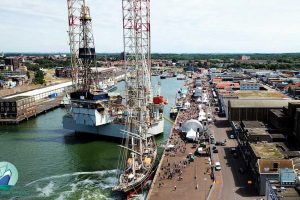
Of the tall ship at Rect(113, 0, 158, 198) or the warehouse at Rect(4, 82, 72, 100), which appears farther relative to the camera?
the warehouse at Rect(4, 82, 72, 100)

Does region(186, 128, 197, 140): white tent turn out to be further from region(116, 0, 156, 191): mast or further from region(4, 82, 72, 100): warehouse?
region(4, 82, 72, 100): warehouse

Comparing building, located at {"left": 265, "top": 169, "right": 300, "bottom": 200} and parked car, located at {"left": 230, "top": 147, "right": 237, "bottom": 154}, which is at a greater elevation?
building, located at {"left": 265, "top": 169, "right": 300, "bottom": 200}

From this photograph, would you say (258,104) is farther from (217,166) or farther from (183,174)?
(183,174)

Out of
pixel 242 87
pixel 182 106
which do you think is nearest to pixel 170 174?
pixel 182 106

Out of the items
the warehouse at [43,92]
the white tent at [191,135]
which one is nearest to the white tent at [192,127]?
the white tent at [191,135]

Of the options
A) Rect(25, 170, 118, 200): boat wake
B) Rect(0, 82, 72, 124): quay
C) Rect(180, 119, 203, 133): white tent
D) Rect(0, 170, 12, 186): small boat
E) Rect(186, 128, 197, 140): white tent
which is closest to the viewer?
Rect(0, 170, 12, 186): small boat

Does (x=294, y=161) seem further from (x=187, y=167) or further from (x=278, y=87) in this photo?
(x=278, y=87)

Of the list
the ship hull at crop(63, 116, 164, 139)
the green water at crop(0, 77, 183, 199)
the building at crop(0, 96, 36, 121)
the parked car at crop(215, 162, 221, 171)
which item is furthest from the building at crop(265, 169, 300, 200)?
the building at crop(0, 96, 36, 121)
